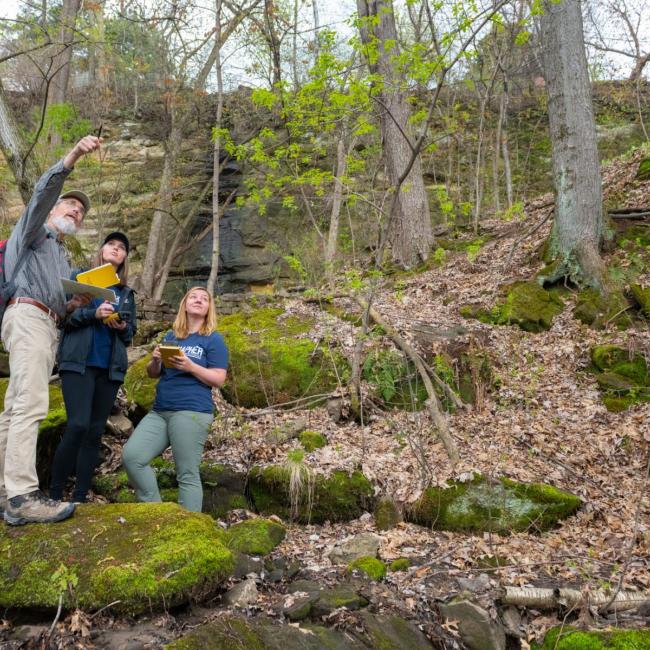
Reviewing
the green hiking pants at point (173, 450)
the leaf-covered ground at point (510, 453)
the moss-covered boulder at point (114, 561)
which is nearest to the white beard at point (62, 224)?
the green hiking pants at point (173, 450)

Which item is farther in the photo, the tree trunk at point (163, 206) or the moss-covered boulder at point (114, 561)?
the tree trunk at point (163, 206)

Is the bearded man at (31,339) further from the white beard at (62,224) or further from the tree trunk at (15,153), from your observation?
the tree trunk at (15,153)

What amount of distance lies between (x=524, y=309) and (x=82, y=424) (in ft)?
20.6

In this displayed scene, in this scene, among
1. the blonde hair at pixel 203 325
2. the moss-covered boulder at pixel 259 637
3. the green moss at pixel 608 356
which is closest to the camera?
the moss-covered boulder at pixel 259 637

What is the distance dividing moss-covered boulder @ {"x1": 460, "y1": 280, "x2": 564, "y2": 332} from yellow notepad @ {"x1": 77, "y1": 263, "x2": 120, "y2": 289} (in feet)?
18.4

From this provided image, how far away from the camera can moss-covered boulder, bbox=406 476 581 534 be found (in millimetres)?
4738

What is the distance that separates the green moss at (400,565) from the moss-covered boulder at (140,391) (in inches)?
121

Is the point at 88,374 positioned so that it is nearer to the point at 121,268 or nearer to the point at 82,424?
the point at 82,424

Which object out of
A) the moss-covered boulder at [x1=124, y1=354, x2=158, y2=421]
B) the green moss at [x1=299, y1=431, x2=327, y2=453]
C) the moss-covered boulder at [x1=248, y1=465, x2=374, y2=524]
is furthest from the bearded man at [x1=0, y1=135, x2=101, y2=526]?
the green moss at [x1=299, y1=431, x2=327, y2=453]

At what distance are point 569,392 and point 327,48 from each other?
17.8ft

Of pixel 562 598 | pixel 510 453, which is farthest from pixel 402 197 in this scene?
pixel 562 598

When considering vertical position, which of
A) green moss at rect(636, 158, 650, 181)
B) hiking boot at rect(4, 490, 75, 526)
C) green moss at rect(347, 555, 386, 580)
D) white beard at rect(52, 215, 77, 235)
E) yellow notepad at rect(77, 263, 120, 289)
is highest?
green moss at rect(636, 158, 650, 181)

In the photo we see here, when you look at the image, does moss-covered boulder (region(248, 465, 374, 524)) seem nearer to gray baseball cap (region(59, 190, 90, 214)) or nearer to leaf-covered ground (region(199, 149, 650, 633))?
leaf-covered ground (region(199, 149, 650, 633))

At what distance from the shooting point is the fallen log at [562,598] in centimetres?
352
